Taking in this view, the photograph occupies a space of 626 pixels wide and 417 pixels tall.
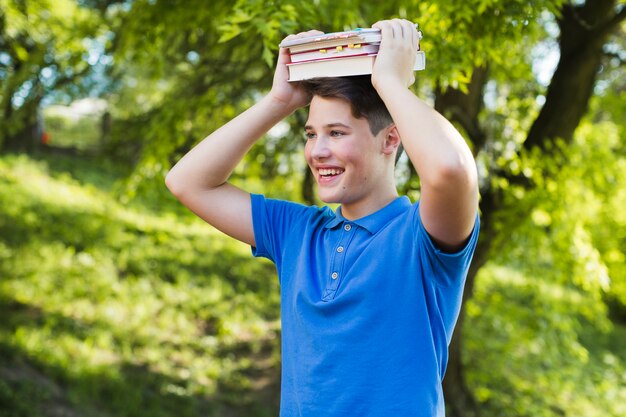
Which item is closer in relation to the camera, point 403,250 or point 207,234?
point 403,250

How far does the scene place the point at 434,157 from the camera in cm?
132

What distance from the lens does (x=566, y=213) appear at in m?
4.75

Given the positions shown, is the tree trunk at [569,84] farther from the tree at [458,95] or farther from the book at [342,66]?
the book at [342,66]

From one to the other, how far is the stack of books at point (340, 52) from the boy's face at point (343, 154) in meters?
0.09

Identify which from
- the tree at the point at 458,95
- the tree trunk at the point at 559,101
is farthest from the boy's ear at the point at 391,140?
the tree trunk at the point at 559,101

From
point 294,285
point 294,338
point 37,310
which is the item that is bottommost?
point 37,310

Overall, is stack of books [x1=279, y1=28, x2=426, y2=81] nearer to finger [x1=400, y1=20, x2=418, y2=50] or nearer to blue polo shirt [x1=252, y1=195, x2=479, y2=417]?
finger [x1=400, y1=20, x2=418, y2=50]

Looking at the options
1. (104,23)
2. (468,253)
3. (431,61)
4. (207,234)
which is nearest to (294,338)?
(468,253)

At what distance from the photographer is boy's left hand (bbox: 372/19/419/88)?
1479 mm

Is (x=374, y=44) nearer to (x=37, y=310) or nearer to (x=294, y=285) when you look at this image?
(x=294, y=285)

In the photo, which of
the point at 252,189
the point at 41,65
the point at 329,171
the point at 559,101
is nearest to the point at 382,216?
the point at 329,171

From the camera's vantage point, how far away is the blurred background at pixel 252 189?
14.6 feet

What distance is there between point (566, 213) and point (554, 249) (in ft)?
1.33

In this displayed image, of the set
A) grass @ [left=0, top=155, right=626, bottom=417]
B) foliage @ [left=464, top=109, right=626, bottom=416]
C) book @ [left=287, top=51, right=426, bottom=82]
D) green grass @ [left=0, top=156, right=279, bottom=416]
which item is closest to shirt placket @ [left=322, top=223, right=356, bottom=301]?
book @ [left=287, top=51, right=426, bottom=82]
